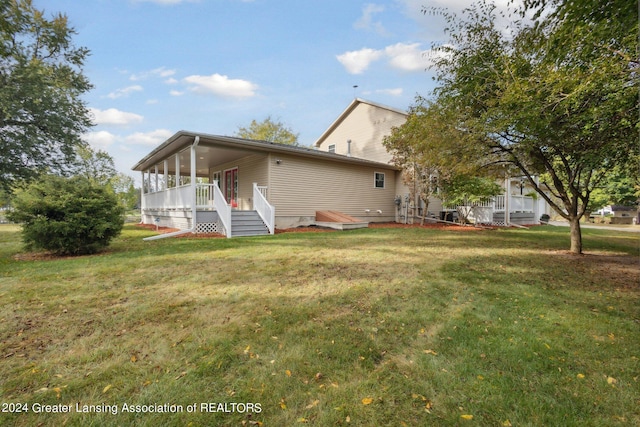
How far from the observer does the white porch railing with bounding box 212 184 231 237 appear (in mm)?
9367

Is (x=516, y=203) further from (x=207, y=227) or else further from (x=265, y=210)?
(x=207, y=227)

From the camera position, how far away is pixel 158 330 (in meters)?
2.73

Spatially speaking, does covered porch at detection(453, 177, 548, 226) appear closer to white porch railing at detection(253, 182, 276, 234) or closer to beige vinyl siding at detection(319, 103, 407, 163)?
beige vinyl siding at detection(319, 103, 407, 163)

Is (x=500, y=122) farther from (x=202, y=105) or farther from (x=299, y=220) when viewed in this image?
(x=202, y=105)

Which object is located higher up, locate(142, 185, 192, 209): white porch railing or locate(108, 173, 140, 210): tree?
locate(108, 173, 140, 210): tree

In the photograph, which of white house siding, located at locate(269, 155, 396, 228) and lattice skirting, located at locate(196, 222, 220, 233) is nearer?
lattice skirting, located at locate(196, 222, 220, 233)

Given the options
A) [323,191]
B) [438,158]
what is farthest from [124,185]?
[438,158]

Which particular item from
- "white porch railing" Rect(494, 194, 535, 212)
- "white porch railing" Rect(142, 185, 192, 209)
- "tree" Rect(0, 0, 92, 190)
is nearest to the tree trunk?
"white porch railing" Rect(494, 194, 535, 212)

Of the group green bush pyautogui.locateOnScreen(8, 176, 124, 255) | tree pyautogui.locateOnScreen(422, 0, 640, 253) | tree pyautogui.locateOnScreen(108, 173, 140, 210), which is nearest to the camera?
tree pyautogui.locateOnScreen(422, 0, 640, 253)

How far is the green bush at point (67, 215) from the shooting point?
235 inches

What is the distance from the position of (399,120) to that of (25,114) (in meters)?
19.6

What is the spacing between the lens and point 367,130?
1833cm

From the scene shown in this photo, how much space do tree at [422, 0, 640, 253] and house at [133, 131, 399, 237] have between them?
21.5 feet

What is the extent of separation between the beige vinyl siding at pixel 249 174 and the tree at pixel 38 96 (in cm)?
947
